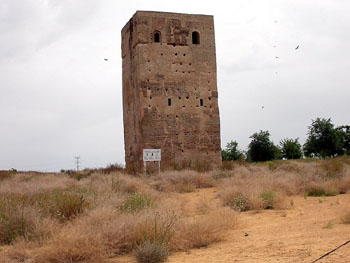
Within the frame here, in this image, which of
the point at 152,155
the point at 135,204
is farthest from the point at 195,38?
the point at 135,204

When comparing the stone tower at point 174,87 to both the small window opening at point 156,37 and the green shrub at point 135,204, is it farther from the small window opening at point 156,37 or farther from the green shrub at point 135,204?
the green shrub at point 135,204

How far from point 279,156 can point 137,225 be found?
138 feet

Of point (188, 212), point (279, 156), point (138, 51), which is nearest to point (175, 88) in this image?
point (138, 51)

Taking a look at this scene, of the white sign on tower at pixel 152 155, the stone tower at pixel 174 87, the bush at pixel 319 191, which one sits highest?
the stone tower at pixel 174 87

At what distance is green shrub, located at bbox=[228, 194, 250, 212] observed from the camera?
32.3ft

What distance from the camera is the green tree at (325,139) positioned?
39.8 meters

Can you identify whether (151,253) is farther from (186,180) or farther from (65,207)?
(186,180)

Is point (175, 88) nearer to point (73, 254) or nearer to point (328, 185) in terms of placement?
point (328, 185)

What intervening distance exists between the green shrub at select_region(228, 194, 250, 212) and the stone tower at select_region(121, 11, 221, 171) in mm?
12233

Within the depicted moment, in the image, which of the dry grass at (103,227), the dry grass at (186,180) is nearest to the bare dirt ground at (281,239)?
the dry grass at (103,227)

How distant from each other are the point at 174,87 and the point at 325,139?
22.6 m

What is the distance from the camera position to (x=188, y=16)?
23734 mm

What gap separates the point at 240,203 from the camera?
9.98 m

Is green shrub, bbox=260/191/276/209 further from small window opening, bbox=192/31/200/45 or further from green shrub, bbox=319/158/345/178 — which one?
small window opening, bbox=192/31/200/45
